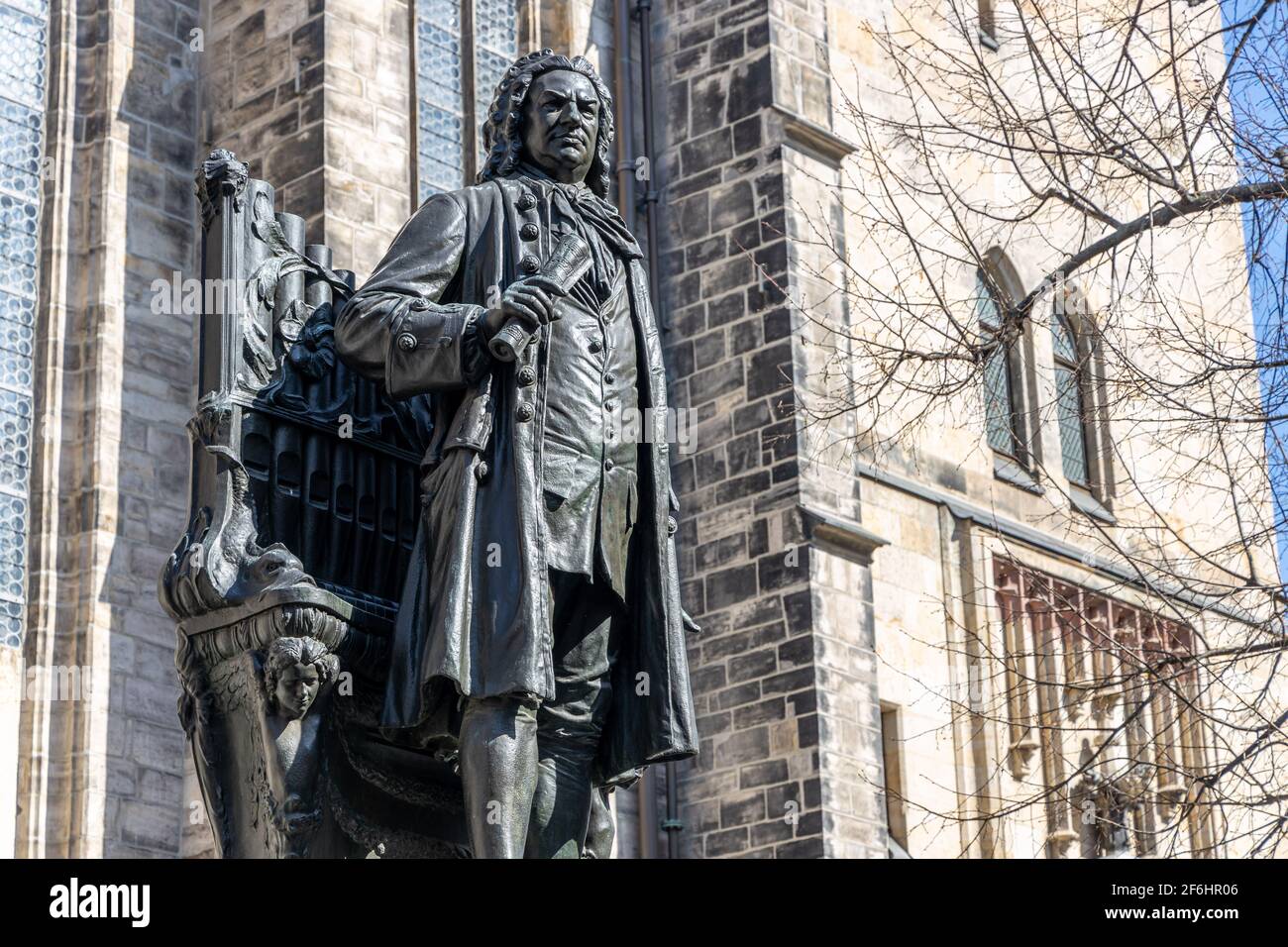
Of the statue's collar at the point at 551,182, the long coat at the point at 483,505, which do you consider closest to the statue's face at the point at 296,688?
the long coat at the point at 483,505

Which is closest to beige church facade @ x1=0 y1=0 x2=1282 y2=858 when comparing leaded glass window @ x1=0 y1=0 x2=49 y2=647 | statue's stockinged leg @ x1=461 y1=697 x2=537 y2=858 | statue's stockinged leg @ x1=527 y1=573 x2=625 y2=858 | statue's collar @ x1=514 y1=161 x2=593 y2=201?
leaded glass window @ x1=0 y1=0 x2=49 y2=647

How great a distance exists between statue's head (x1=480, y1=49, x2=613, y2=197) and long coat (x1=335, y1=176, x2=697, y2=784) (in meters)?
0.19

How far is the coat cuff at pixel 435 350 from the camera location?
214 inches

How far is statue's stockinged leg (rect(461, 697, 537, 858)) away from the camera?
5199mm

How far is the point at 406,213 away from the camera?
14.6m

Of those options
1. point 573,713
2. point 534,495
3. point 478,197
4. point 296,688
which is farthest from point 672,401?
point 296,688

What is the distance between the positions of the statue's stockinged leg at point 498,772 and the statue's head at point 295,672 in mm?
349

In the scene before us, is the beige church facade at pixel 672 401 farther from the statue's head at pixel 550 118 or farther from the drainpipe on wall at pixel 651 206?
the statue's head at pixel 550 118

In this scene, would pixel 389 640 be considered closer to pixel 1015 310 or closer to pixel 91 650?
pixel 1015 310

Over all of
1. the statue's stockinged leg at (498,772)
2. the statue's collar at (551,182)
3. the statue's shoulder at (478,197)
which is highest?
the statue's collar at (551,182)
